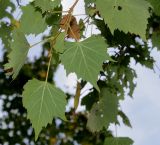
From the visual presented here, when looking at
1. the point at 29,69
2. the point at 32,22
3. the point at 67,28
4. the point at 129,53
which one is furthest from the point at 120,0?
the point at 29,69

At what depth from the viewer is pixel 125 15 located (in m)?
1.88

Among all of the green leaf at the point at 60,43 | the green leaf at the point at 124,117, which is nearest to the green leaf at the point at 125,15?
the green leaf at the point at 60,43

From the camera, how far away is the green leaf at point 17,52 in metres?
2.08

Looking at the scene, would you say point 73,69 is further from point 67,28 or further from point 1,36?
point 1,36

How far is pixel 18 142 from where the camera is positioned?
15977mm

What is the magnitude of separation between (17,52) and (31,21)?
282 mm

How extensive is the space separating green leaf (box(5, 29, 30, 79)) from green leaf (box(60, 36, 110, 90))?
0.83ft

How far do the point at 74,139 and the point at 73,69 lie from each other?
14975 mm

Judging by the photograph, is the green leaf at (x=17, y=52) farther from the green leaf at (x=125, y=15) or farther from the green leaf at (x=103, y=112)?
the green leaf at (x=103, y=112)

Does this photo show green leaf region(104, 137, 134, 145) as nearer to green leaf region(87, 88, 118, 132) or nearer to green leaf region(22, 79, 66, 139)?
green leaf region(87, 88, 118, 132)

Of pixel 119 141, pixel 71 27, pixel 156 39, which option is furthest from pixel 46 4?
pixel 156 39

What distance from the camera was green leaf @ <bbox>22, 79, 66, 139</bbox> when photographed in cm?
194

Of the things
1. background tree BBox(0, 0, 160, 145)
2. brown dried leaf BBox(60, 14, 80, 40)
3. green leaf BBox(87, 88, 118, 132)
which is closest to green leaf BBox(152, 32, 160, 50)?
background tree BBox(0, 0, 160, 145)

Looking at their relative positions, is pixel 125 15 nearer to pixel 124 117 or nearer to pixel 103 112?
pixel 103 112
